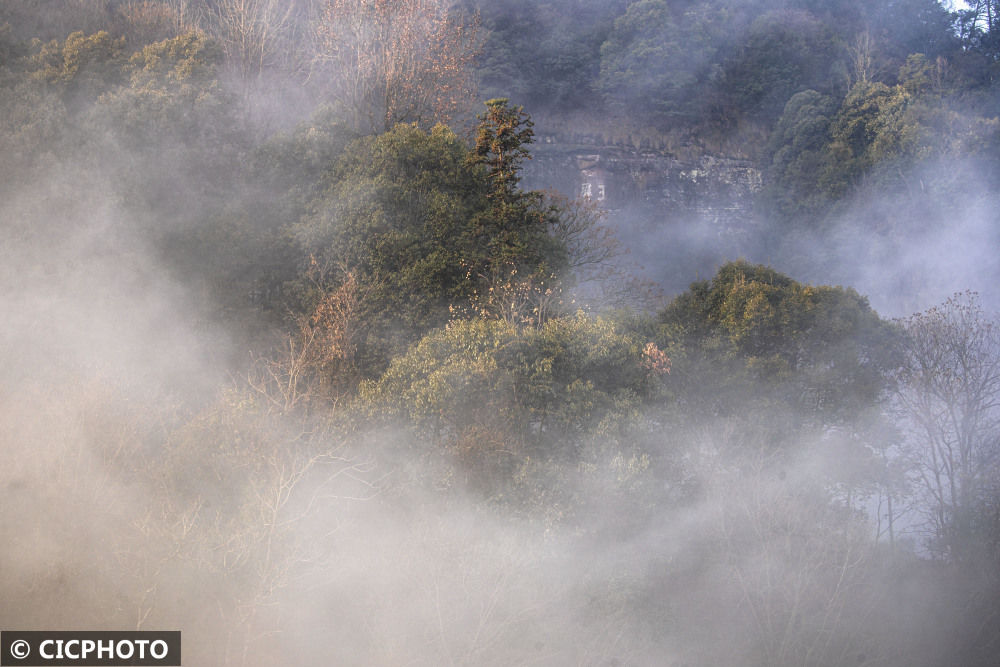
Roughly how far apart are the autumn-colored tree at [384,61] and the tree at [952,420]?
14260 mm

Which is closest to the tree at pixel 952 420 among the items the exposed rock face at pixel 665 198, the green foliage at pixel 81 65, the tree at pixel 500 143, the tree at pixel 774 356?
the tree at pixel 774 356

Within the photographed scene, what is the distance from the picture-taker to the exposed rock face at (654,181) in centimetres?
3769

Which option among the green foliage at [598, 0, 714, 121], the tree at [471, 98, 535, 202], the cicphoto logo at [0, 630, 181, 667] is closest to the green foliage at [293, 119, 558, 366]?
the tree at [471, 98, 535, 202]

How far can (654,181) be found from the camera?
3962 cm

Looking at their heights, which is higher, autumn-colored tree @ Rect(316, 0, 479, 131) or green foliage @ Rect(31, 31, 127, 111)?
autumn-colored tree @ Rect(316, 0, 479, 131)

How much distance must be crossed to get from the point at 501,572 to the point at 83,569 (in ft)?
19.7

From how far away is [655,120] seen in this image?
4125cm

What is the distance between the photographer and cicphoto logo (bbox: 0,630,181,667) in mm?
11023

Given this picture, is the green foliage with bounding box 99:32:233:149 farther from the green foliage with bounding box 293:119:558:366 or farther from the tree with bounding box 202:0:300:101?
the green foliage with bounding box 293:119:558:366

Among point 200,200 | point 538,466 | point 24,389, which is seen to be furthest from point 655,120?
point 24,389

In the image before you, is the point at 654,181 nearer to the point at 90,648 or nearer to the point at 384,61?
the point at 384,61

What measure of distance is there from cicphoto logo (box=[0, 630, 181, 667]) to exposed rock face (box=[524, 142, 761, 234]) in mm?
28017

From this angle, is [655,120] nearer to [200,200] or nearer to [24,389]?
[200,200]

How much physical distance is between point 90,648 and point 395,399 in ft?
18.6
